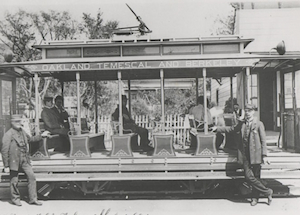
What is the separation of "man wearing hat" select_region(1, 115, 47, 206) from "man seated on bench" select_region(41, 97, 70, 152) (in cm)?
106

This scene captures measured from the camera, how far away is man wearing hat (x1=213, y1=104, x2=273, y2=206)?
6.05 meters

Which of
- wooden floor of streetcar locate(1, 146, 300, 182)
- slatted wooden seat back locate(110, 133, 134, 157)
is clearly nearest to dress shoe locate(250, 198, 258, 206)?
wooden floor of streetcar locate(1, 146, 300, 182)

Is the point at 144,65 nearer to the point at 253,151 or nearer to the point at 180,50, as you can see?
the point at 180,50

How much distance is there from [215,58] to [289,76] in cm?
342

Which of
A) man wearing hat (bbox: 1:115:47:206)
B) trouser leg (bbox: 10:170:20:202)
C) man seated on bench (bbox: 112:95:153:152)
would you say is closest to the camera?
man wearing hat (bbox: 1:115:47:206)

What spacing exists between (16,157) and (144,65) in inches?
120

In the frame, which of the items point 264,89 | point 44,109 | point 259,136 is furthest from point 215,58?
point 264,89

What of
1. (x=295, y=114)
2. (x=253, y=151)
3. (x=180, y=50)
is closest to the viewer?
(x=253, y=151)

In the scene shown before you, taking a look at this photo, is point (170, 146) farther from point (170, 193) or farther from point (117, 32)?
point (117, 32)

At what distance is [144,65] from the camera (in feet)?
22.0

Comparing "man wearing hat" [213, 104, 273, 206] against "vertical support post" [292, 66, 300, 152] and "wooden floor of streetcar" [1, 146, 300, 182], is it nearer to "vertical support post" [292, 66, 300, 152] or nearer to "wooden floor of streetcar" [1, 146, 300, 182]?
"wooden floor of streetcar" [1, 146, 300, 182]

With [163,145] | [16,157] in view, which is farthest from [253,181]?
[16,157]

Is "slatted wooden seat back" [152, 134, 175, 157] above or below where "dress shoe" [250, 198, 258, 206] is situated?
above

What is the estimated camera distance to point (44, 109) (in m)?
7.53
